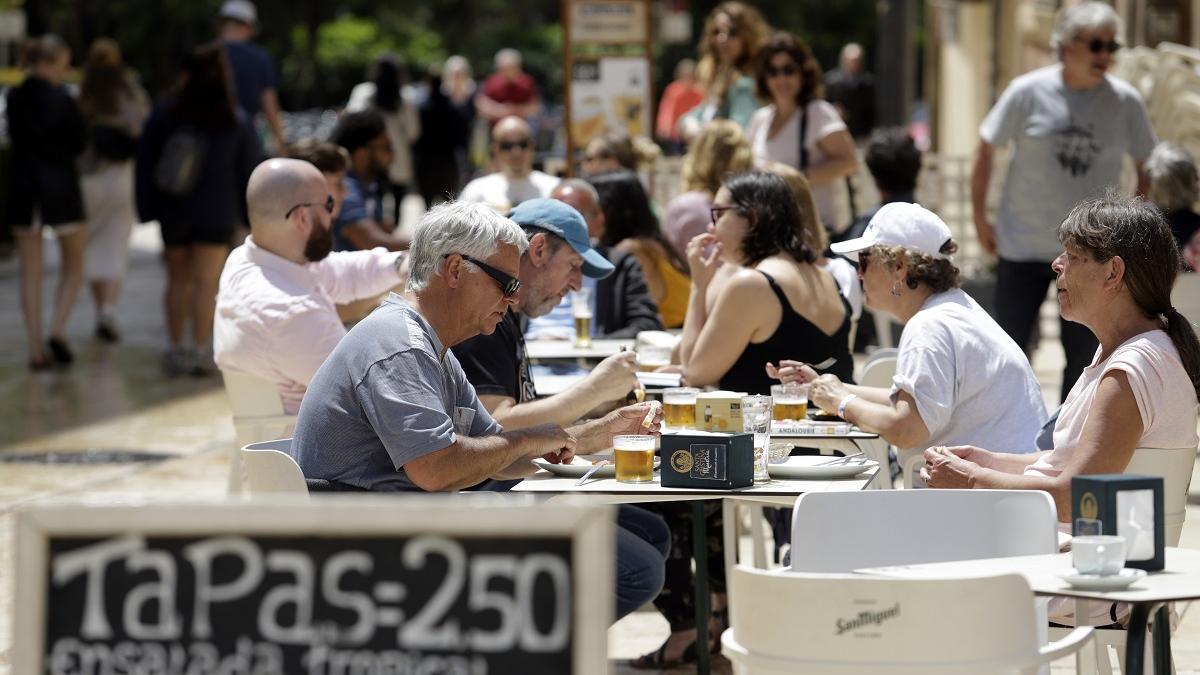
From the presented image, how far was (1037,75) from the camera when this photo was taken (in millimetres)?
7883

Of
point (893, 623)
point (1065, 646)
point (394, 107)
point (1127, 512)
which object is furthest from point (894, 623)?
point (394, 107)

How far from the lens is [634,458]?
14.4 ft

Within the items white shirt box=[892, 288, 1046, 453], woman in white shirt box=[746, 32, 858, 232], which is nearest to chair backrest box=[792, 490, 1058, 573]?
white shirt box=[892, 288, 1046, 453]

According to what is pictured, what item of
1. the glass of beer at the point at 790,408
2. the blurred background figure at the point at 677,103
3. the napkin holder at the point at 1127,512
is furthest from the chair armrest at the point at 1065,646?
the blurred background figure at the point at 677,103

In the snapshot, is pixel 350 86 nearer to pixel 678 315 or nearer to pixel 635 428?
pixel 678 315

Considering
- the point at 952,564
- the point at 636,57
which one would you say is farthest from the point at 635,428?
the point at 636,57

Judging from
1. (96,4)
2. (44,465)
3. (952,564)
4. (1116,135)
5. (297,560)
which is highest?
(96,4)

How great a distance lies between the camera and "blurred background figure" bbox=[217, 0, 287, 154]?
12898mm

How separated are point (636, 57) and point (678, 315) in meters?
4.37

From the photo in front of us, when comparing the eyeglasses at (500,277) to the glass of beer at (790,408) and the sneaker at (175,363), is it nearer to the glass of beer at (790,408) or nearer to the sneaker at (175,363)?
the glass of beer at (790,408)

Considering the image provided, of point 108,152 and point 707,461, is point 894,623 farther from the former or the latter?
point 108,152

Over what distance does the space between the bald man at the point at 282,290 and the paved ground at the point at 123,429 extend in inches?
39.5

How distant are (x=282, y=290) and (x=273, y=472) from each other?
1.95 meters

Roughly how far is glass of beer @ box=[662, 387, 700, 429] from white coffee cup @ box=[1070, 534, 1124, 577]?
1688mm
